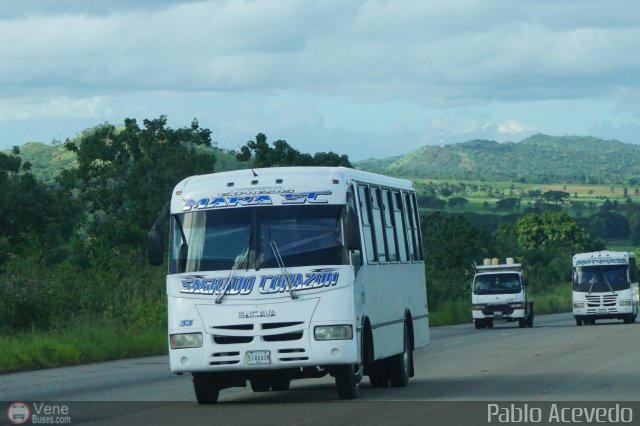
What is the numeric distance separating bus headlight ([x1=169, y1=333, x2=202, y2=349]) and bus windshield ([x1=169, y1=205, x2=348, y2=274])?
2.67ft

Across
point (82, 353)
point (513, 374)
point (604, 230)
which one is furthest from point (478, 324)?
point (604, 230)

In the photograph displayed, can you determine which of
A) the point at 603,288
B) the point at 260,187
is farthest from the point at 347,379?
the point at 603,288

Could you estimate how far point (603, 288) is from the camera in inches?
1941

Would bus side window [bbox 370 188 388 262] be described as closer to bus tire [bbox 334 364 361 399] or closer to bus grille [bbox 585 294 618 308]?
bus tire [bbox 334 364 361 399]

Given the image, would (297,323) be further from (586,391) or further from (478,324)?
(478,324)

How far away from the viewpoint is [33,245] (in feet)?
163

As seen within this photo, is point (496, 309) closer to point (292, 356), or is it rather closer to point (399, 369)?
point (399, 369)

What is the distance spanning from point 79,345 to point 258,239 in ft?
39.5

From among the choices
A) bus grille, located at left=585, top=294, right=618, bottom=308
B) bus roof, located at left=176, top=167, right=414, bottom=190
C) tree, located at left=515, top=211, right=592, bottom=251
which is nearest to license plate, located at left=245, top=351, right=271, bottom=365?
bus roof, located at left=176, top=167, right=414, bottom=190

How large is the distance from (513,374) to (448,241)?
183 ft

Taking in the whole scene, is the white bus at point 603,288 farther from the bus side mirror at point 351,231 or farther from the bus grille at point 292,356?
the bus grille at point 292,356

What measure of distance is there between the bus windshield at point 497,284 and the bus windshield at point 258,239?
3405cm


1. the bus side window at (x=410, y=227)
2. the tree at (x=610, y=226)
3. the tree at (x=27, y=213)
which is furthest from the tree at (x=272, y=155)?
the tree at (x=610, y=226)

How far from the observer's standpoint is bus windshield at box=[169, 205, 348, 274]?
15.7 meters
